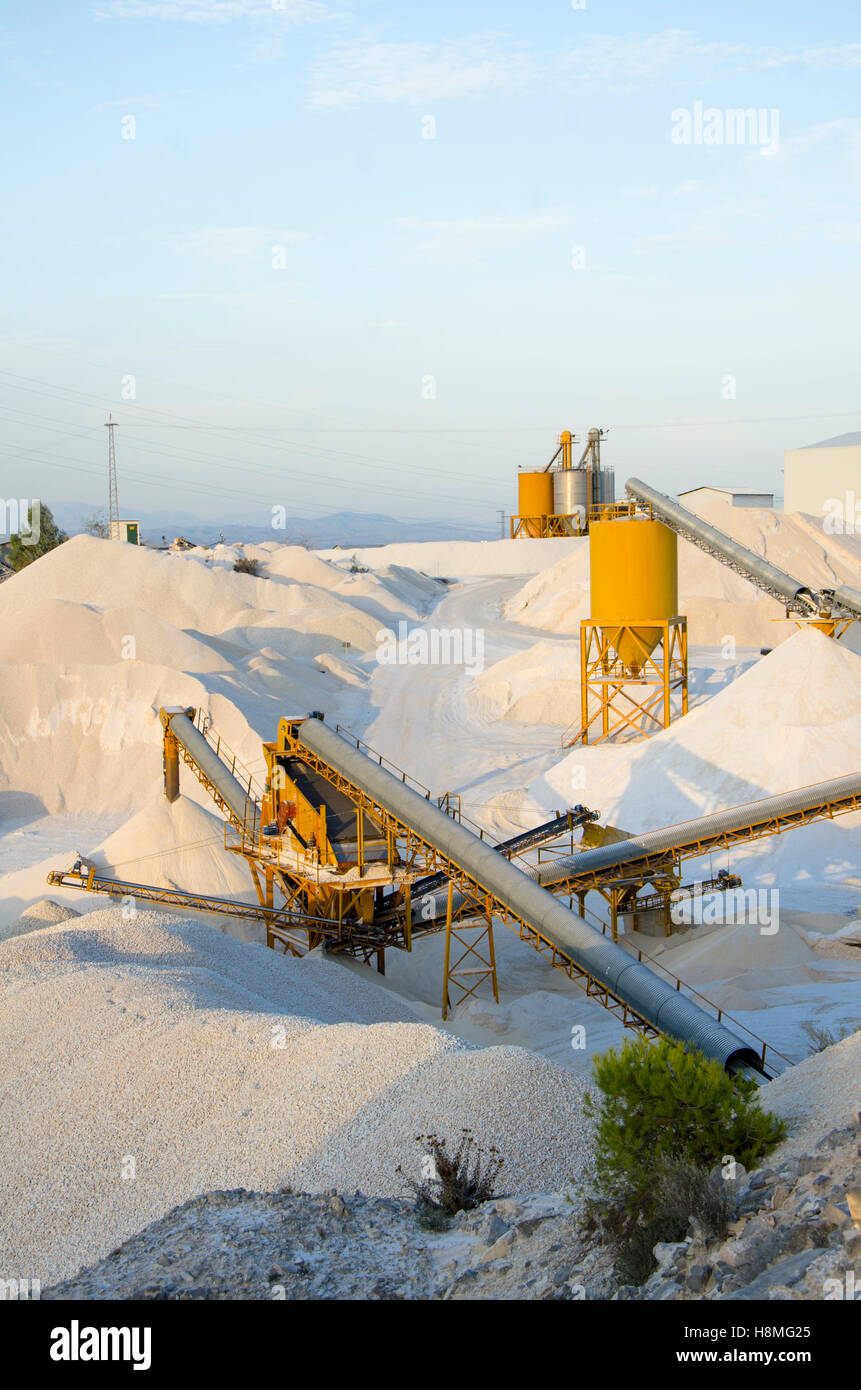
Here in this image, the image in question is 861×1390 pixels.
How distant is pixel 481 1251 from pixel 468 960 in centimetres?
1219

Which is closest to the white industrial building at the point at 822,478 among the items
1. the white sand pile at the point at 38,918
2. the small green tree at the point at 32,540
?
the small green tree at the point at 32,540

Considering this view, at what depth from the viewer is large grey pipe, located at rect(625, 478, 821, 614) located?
106 ft

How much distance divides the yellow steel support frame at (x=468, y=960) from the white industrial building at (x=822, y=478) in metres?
61.7

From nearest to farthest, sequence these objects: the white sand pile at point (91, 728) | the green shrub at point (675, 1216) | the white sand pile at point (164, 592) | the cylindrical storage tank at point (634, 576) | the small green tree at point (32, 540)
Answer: the green shrub at point (675, 1216), the cylindrical storage tank at point (634, 576), the white sand pile at point (91, 728), the white sand pile at point (164, 592), the small green tree at point (32, 540)

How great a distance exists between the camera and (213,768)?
24.8 m

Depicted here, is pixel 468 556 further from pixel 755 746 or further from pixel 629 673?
pixel 755 746

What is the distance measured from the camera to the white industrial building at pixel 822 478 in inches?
3054

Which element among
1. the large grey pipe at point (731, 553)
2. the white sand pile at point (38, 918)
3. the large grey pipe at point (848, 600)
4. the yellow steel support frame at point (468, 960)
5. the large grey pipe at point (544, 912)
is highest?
the large grey pipe at point (731, 553)

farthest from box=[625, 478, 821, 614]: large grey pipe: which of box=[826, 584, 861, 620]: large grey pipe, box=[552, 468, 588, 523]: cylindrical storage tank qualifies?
box=[552, 468, 588, 523]: cylindrical storage tank

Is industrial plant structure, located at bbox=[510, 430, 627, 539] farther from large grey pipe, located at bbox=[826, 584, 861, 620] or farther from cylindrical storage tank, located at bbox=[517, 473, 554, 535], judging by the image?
large grey pipe, located at bbox=[826, 584, 861, 620]

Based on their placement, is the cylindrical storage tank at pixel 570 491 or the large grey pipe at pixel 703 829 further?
the cylindrical storage tank at pixel 570 491

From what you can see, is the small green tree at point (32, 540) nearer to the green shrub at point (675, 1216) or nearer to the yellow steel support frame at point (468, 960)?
the yellow steel support frame at point (468, 960)

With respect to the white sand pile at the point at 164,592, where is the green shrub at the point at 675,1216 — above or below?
below

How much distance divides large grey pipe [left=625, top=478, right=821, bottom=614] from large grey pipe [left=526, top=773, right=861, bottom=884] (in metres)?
13.4
